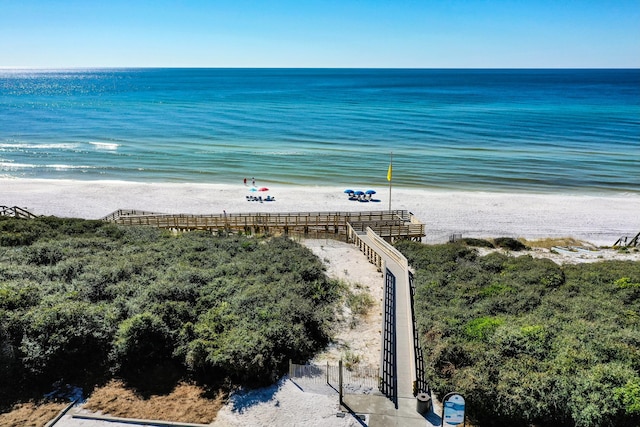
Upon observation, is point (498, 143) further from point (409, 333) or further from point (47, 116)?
point (47, 116)

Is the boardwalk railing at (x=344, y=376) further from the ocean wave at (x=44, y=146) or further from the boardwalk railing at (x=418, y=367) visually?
the ocean wave at (x=44, y=146)

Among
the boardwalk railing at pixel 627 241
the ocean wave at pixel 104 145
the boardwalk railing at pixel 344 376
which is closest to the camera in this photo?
the boardwalk railing at pixel 344 376

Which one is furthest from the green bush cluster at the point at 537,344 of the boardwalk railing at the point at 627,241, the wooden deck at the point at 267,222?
the boardwalk railing at the point at 627,241

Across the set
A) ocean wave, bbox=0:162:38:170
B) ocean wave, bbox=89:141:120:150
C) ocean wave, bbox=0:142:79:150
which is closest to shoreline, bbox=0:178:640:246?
ocean wave, bbox=0:162:38:170

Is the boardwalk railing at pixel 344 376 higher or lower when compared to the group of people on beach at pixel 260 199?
higher

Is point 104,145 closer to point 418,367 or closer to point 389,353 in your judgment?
point 389,353

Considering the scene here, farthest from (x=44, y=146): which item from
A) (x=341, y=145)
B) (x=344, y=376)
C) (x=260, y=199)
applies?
(x=344, y=376)
